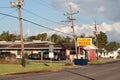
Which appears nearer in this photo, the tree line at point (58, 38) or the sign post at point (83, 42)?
the sign post at point (83, 42)

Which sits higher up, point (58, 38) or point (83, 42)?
point (58, 38)

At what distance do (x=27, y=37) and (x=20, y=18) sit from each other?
117 m

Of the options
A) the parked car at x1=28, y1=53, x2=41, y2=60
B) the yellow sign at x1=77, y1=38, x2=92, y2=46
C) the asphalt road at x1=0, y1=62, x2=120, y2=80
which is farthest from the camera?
the yellow sign at x1=77, y1=38, x2=92, y2=46

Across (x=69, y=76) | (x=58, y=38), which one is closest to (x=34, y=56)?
(x=69, y=76)

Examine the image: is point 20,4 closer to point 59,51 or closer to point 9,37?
point 59,51

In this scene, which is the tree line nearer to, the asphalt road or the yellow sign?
the yellow sign

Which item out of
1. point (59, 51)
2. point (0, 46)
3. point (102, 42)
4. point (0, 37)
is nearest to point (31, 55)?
point (59, 51)

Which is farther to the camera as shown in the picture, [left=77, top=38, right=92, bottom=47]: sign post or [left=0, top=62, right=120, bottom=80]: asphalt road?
[left=77, top=38, right=92, bottom=47]: sign post

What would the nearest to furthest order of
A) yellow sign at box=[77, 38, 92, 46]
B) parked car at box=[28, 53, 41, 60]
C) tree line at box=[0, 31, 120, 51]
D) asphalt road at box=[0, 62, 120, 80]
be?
asphalt road at box=[0, 62, 120, 80]
parked car at box=[28, 53, 41, 60]
yellow sign at box=[77, 38, 92, 46]
tree line at box=[0, 31, 120, 51]

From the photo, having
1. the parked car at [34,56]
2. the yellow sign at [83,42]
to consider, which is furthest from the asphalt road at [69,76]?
the yellow sign at [83,42]

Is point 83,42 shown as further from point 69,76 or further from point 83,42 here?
point 69,76

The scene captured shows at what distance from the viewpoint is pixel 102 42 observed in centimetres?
12325

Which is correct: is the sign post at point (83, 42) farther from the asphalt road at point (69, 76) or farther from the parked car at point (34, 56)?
the asphalt road at point (69, 76)

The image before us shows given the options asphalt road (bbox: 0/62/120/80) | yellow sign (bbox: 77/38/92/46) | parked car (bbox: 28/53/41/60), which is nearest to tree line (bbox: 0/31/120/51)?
yellow sign (bbox: 77/38/92/46)
